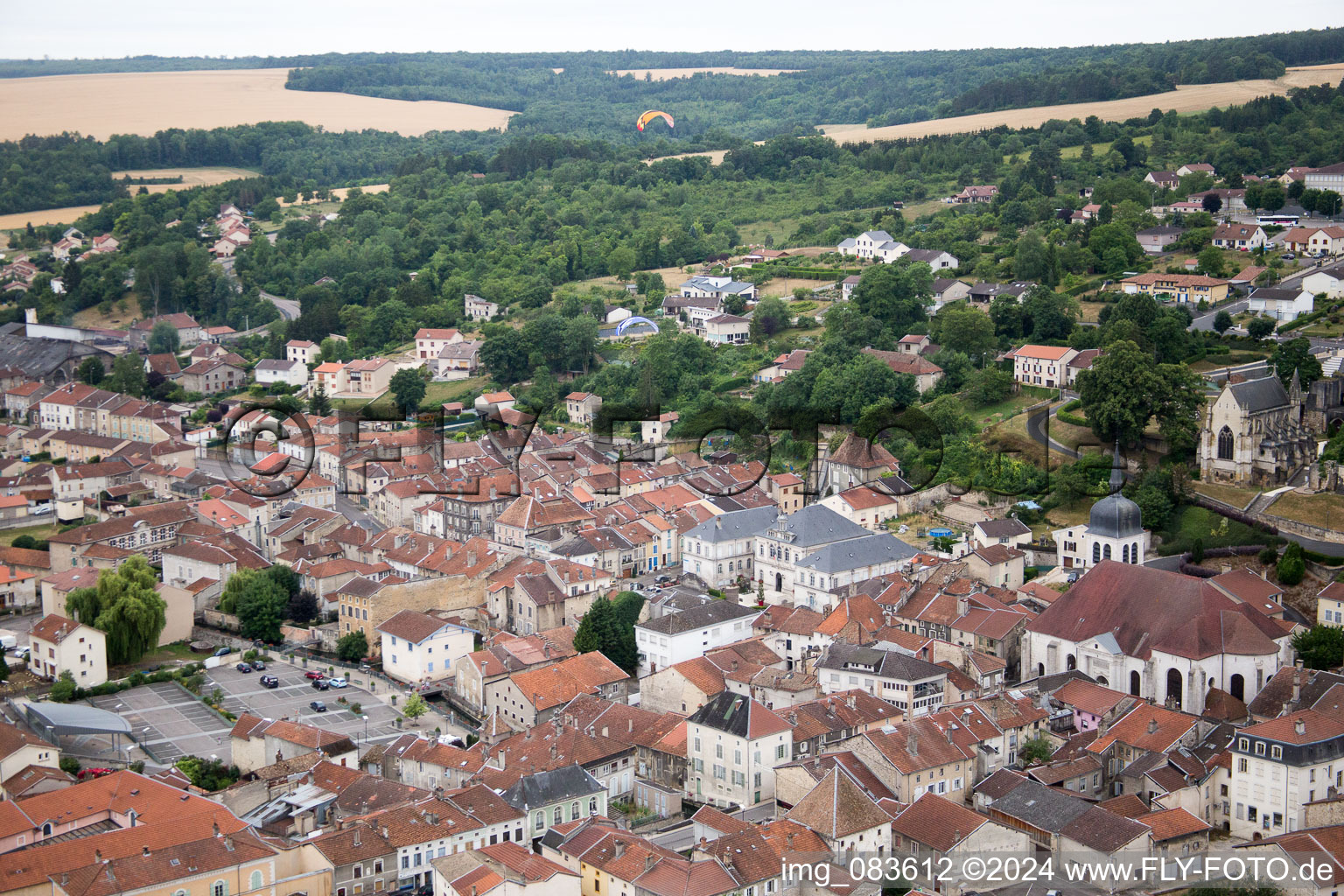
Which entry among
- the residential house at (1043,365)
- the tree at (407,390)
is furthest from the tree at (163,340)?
the residential house at (1043,365)

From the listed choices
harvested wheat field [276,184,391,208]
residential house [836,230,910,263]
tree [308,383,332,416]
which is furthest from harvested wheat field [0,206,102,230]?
residential house [836,230,910,263]

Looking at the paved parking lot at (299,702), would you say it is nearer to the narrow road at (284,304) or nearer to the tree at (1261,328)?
the tree at (1261,328)

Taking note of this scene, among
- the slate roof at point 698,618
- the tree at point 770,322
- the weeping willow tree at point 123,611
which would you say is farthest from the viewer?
the tree at point 770,322

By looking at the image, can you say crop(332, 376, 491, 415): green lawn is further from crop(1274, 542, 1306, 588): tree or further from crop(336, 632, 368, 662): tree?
crop(1274, 542, 1306, 588): tree

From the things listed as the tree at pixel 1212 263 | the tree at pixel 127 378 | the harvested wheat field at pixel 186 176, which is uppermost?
the harvested wheat field at pixel 186 176

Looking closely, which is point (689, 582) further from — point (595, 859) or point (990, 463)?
point (595, 859)

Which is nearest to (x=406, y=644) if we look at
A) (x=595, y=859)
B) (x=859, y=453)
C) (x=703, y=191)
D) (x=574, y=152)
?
(x=595, y=859)
